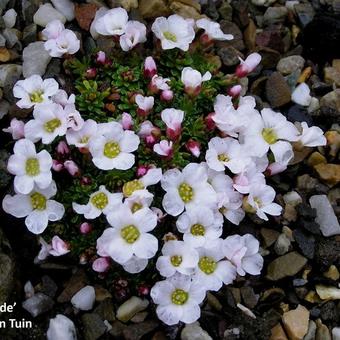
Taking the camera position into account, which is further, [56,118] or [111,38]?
[111,38]

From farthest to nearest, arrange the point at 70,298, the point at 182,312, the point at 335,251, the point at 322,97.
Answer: the point at 322,97 → the point at 335,251 → the point at 70,298 → the point at 182,312

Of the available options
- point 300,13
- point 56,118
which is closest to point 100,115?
point 56,118

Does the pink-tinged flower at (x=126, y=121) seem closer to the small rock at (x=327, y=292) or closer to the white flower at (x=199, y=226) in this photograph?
the white flower at (x=199, y=226)

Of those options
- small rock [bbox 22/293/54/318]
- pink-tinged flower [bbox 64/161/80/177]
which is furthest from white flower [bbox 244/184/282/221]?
small rock [bbox 22/293/54/318]

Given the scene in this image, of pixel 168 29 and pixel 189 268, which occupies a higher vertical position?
pixel 168 29

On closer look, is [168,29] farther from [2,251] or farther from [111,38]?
[2,251]

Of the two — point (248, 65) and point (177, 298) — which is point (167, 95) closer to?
point (248, 65)

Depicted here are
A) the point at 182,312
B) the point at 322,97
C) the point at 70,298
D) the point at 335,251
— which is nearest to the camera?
the point at 182,312

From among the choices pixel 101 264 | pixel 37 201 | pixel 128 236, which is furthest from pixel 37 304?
pixel 128 236
